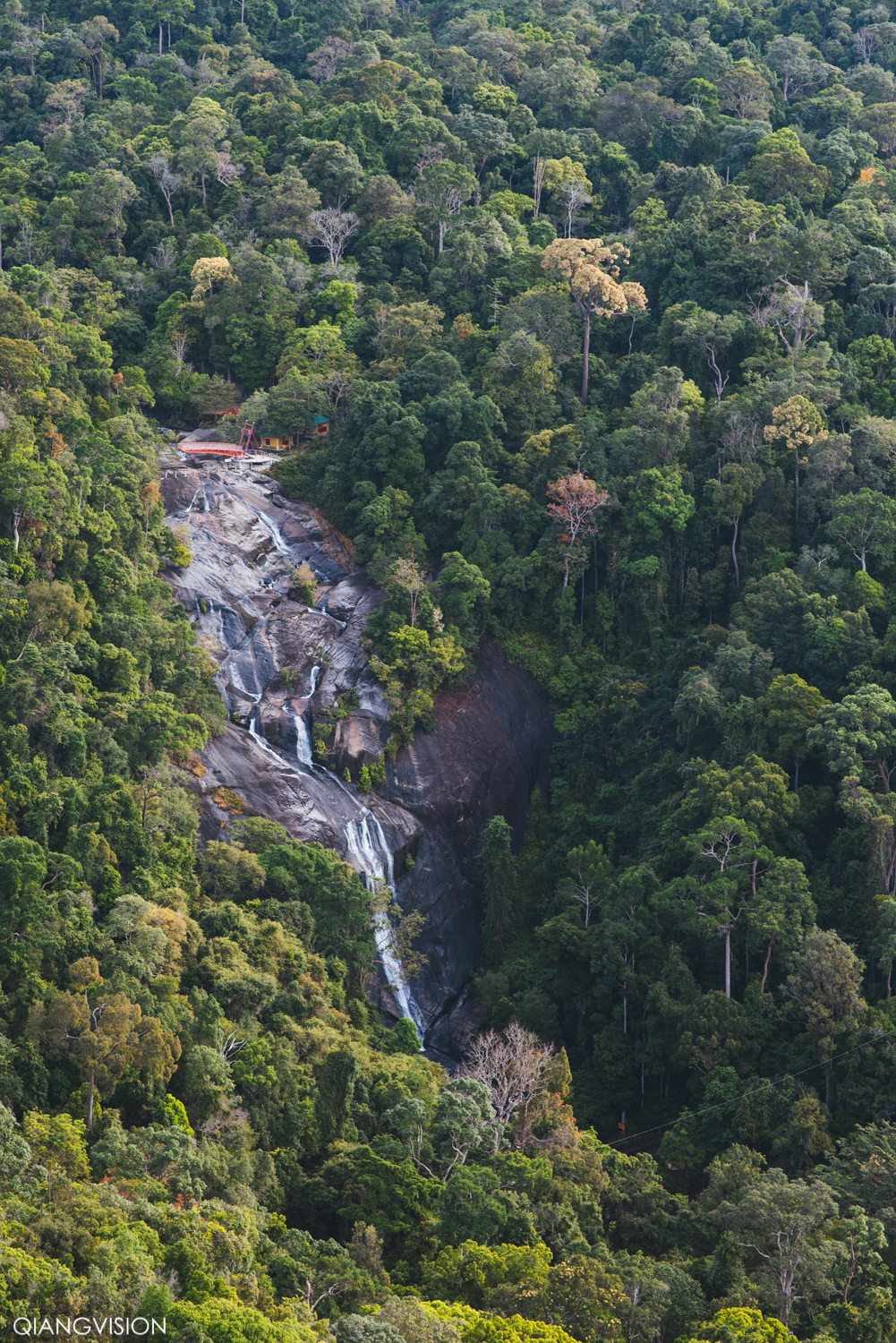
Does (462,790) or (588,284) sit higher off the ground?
(588,284)

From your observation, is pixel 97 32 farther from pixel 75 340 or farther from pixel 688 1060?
pixel 688 1060

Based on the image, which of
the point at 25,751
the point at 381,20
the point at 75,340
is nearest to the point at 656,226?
the point at 75,340

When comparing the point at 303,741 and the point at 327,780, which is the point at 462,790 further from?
the point at 303,741

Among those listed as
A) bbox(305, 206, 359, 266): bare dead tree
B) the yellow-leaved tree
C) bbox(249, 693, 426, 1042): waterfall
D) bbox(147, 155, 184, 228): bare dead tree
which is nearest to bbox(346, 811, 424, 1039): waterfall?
bbox(249, 693, 426, 1042): waterfall

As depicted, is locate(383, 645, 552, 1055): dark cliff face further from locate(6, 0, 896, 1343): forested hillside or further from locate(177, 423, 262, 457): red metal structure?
locate(177, 423, 262, 457): red metal structure

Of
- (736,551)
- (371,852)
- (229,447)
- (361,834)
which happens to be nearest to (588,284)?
(736,551)

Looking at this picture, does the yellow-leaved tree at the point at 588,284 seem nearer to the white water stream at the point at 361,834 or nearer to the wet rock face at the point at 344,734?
the wet rock face at the point at 344,734
